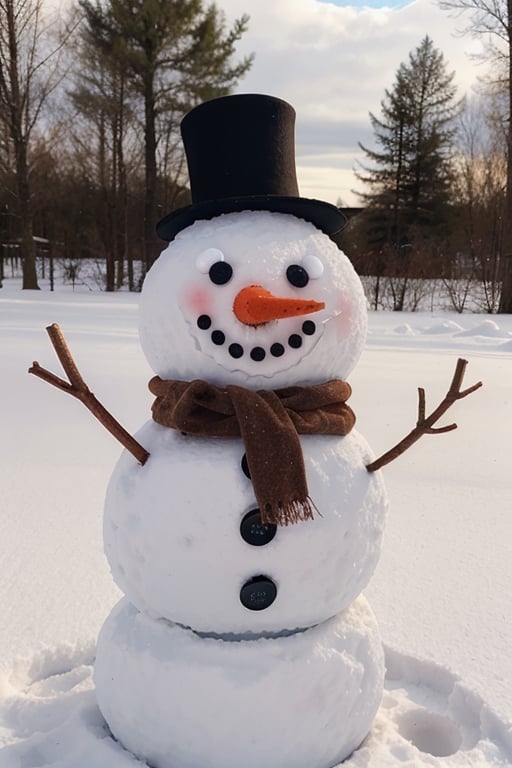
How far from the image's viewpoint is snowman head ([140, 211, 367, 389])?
143 centimetres

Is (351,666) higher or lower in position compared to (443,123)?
lower

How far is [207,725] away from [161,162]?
20397 millimetres

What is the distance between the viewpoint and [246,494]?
1413 millimetres

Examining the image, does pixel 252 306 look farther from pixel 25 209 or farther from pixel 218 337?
pixel 25 209

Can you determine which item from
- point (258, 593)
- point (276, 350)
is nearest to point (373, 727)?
point (258, 593)

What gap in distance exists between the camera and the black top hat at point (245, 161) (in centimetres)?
156

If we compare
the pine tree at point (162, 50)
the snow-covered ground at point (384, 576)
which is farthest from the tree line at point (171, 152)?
the snow-covered ground at point (384, 576)

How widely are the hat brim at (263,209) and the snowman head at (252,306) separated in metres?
0.02

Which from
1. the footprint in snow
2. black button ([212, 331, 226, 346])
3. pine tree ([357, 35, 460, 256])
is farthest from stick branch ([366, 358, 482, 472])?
pine tree ([357, 35, 460, 256])

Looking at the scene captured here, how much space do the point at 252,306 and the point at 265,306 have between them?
3 cm

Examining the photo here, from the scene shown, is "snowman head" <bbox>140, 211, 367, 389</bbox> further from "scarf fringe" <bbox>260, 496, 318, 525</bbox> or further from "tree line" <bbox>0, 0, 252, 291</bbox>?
"tree line" <bbox>0, 0, 252, 291</bbox>

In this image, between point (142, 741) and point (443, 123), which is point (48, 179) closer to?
point (443, 123)

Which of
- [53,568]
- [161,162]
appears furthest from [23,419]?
[161,162]

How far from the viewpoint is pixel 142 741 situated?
5.10ft
